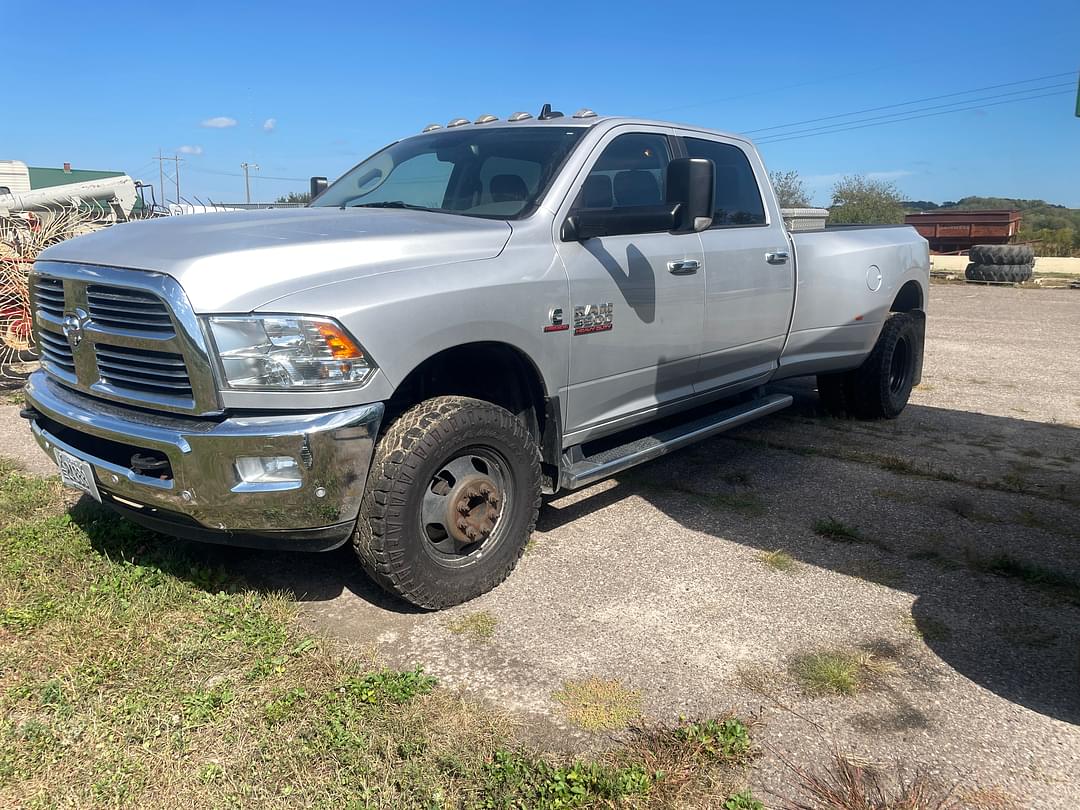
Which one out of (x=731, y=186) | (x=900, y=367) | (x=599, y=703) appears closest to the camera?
(x=599, y=703)

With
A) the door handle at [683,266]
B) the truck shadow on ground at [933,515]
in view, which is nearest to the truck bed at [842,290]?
the truck shadow on ground at [933,515]

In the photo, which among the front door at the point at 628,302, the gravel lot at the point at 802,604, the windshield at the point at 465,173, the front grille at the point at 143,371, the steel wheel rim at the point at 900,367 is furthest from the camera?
the steel wheel rim at the point at 900,367

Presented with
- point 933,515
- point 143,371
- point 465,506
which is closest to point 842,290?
point 933,515

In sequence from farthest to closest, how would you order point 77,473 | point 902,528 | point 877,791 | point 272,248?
point 902,528
point 77,473
point 272,248
point 877,791

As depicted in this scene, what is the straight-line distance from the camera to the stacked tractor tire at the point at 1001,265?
19.9m

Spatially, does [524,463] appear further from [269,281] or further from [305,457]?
[269,281]

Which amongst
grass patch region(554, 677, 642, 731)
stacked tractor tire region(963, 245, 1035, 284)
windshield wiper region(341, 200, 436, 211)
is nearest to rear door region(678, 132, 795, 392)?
windshield wiper region(341, 200, 436, 211)

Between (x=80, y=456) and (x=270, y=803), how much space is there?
1663mm

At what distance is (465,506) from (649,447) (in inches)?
48.4

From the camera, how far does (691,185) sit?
144 inches

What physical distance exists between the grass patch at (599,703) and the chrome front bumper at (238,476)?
3.17 feet

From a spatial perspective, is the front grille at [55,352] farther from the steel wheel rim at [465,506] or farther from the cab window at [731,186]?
the cab window at [731,186]

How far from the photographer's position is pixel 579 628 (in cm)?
330

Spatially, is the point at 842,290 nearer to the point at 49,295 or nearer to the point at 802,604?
the point at 802,604
